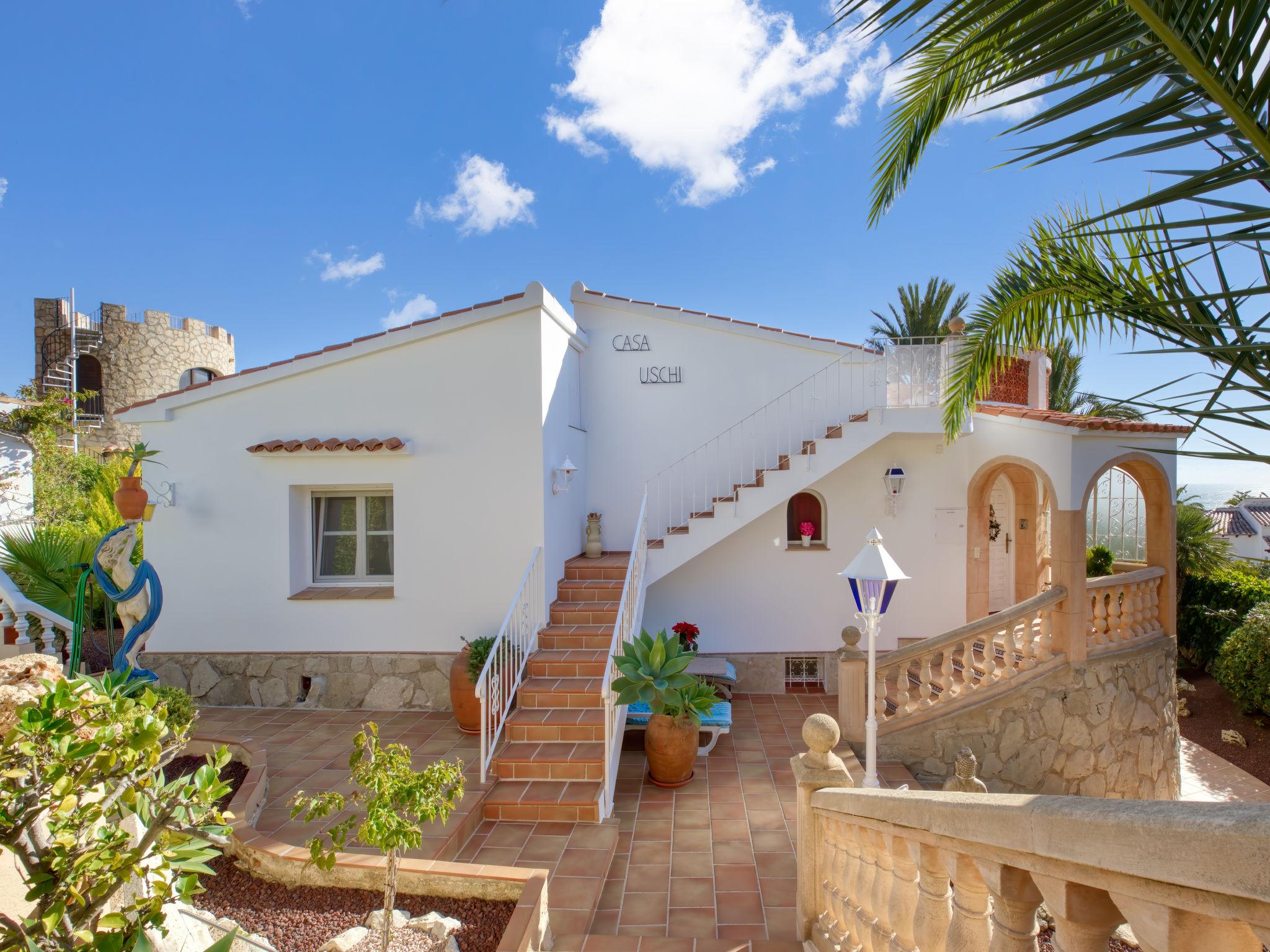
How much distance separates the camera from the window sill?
7.82 metres

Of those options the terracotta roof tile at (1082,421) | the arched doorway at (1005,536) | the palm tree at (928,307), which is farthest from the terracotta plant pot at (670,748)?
the palm tree at (928,307)

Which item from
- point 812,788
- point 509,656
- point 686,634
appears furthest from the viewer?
point 686,634

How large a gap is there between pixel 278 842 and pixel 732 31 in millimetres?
6173

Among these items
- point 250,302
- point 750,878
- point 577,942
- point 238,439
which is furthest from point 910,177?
point 250,302

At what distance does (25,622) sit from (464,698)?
526 centimetres

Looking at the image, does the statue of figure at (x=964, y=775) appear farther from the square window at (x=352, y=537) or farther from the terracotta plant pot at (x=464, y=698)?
the square window at (x=352, y=537)

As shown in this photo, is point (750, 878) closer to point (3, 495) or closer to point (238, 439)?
point (238, 439)

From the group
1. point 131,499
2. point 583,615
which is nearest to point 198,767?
point 131,499

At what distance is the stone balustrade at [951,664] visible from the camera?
23.7 feet

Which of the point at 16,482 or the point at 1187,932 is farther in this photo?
the point at 16,482

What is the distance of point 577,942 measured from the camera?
394 centimetres

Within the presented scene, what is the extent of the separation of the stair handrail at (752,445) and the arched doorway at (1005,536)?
2310 mm

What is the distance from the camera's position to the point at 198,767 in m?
5.63

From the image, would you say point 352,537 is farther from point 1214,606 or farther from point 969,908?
point 1214,606
